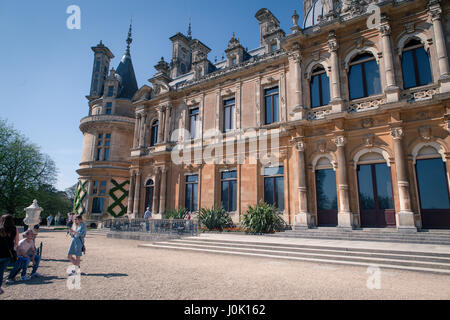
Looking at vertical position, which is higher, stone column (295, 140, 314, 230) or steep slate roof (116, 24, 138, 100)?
steep slate roof (116, 24, 138, 100)

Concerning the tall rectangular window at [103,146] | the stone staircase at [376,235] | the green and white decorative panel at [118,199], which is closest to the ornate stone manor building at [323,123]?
the stone staircase at [376,235]

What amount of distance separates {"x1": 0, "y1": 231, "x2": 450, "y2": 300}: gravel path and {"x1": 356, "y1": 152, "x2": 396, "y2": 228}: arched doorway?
6398 millimetres

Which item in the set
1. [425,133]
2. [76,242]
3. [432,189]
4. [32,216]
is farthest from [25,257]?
[425,133]

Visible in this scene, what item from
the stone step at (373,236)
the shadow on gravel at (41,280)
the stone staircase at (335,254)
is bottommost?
the shadow on gravel at (41,280)

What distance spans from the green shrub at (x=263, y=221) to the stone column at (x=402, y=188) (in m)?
5.83

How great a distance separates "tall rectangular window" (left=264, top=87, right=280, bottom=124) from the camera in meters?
17.7

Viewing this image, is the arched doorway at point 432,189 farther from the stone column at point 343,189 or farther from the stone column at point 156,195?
the stone column at point 156,195

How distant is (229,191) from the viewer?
1855 cm

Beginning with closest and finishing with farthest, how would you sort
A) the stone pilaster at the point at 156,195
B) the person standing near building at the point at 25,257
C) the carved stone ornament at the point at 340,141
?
1. the person standing near building at the point at 25,257
2. the carved stone ornament at the point at 340,141
3. the stone pilaster at the point at 156,195

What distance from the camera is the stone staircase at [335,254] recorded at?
7.34 m

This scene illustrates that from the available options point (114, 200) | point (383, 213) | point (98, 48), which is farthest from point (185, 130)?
point (98, 48)

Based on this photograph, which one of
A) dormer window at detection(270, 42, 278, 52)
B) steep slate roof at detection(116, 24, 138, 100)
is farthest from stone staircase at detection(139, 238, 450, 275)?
steep slate roof at detection(116, 24, 138, 100)

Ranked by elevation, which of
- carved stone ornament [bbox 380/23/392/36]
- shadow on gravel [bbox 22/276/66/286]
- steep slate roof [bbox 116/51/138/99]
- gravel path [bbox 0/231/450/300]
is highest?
steep slate roof [bbox 116/51/138/99]

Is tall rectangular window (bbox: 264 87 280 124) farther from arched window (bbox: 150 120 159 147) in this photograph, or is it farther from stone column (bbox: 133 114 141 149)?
stone column (bbox: 133 114 141 149)
